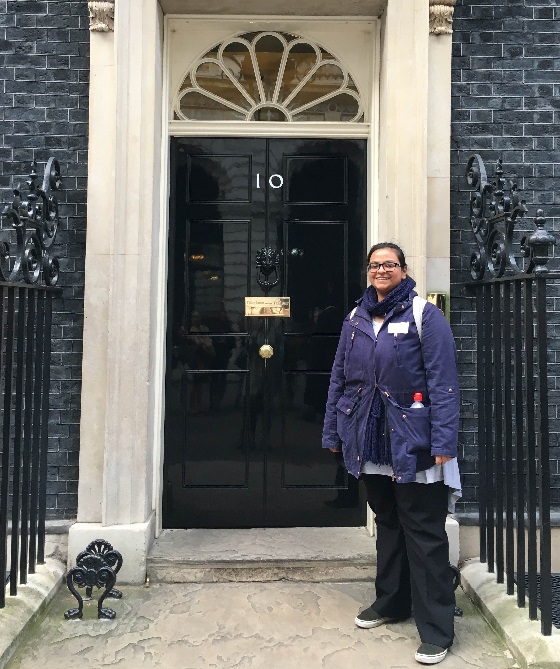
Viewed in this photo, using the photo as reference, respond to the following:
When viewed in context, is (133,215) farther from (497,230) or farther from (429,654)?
(429,654)

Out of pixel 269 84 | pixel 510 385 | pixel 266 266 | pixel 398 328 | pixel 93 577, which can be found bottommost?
pixel 93 577

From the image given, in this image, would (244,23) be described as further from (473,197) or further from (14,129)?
(473,197)

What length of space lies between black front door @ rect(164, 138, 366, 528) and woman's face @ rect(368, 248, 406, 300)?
1.42m

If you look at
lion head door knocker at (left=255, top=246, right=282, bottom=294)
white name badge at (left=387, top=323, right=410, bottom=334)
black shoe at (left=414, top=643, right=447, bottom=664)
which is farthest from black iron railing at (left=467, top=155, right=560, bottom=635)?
lion head door knocker at (left=255, top=246, right=282, bottom=294)

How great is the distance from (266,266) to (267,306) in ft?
0.98

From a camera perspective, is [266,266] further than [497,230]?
Yes

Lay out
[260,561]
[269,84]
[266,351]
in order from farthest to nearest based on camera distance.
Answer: [269,84]
[266,351]
[260,561]

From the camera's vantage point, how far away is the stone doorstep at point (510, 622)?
303 centimetres

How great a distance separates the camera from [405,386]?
3139 mm

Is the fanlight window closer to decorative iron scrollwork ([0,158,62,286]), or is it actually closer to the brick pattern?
the brick pattern

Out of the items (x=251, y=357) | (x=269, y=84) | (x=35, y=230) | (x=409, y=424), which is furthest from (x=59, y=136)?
(x=409, y=424)

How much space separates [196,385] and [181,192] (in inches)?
57.4

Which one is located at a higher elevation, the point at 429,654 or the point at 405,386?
the point at 405,386

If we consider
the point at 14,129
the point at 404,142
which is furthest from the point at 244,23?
the point at 14,129
